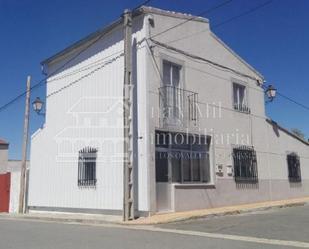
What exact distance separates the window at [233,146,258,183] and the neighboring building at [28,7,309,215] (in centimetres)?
5

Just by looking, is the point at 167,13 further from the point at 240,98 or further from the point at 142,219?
the point at 142,219

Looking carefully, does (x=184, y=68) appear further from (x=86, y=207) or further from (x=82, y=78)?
(x=86, y=207)

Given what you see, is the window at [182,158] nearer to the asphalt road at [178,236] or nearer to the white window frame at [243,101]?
the asphalt road at [178,236]

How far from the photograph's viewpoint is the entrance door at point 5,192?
784 inches

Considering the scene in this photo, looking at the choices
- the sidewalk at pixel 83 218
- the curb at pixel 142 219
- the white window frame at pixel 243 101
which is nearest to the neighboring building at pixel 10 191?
the curb at pixel 142 219

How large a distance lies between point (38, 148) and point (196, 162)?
7.53 metres

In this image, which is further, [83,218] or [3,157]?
[3,157]

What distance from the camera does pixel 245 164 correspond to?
1930 centimetres

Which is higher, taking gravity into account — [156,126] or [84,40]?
[84,40]

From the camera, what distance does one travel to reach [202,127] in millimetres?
16984

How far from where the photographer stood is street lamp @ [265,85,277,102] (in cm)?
2139

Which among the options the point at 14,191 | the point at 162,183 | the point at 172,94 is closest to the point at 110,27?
the point at 172,94

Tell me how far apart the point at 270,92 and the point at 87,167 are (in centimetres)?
1018

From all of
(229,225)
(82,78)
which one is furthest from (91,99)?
(229,225)
